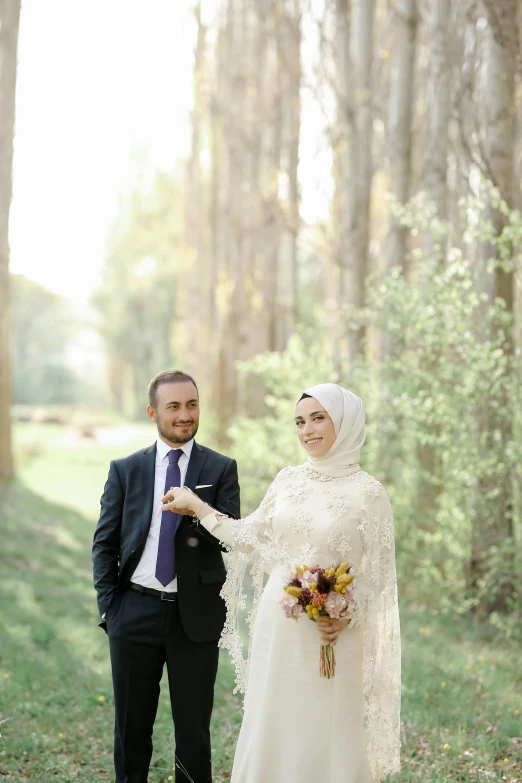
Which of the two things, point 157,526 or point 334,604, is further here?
point 157,526

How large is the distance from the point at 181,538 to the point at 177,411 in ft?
1.80

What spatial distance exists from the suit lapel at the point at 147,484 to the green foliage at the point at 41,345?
4983 centimetres

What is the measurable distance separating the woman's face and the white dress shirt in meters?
0.57

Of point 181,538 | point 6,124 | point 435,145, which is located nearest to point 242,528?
point 181,538

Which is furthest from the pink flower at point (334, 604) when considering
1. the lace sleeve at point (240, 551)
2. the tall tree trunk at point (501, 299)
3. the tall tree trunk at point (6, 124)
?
the tall tree trunk at point (6, 124)

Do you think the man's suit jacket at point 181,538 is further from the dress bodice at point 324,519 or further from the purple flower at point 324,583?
the purple flower at point 324,583

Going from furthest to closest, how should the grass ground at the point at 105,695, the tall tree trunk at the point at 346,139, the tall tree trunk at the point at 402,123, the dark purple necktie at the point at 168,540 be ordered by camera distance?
the tall tree trunk at the point at 346,139
the tall tree trunk at the point at 402,123
the grass ground at the point at 105,695
the dark purple necktie at the point at 168,540

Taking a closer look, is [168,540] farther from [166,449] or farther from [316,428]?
[316,428]

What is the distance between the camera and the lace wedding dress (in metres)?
3.53

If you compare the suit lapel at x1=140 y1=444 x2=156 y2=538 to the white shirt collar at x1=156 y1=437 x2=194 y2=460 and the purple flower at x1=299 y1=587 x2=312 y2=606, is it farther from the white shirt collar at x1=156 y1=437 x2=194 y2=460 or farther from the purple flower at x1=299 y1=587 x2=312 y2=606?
the purple flower at x1=299 y1=587 x2=312 y2=606

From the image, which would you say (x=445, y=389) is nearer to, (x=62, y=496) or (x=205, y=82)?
(x=62, y=496)

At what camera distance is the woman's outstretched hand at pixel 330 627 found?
3418mm

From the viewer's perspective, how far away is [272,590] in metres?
3.73

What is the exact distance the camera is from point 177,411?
3.76 m
